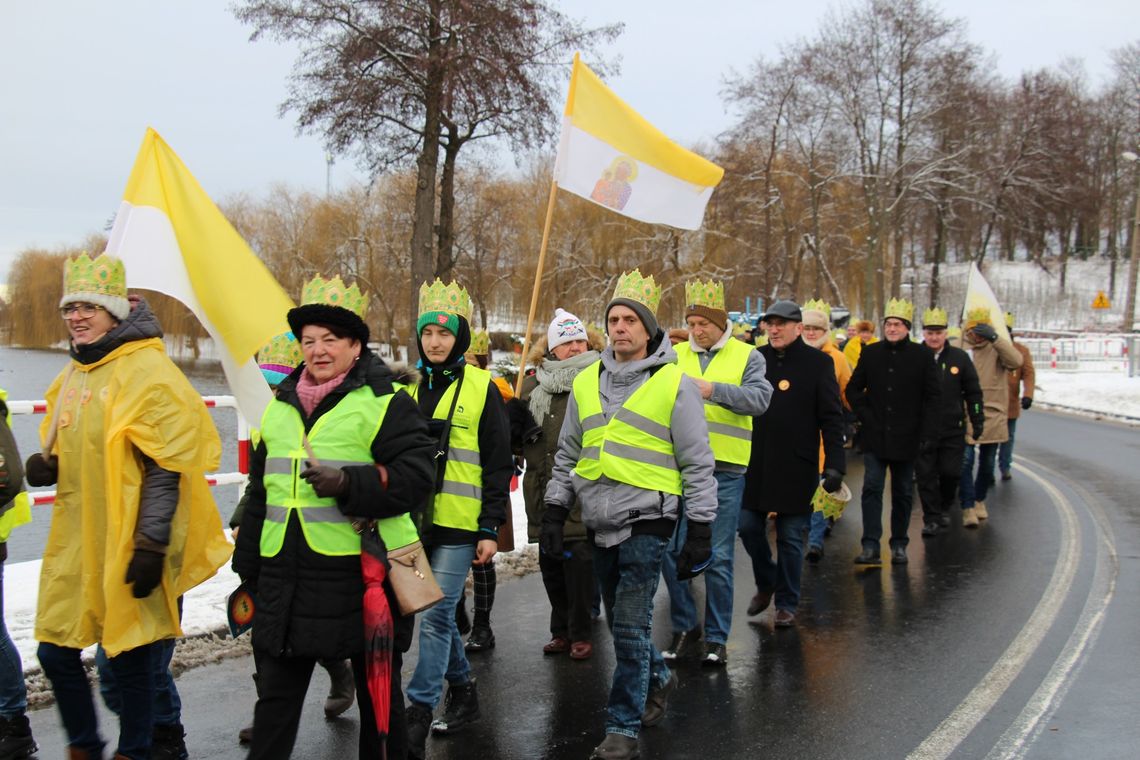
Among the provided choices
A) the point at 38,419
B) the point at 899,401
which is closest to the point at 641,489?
the point at 899,401

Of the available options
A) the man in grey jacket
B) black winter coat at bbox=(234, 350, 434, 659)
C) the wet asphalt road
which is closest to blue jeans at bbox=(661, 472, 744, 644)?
the wet asphalt road

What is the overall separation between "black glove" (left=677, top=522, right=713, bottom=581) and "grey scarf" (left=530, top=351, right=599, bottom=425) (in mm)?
1730

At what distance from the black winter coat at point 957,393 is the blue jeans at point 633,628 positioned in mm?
6358

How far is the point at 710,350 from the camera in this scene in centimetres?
629

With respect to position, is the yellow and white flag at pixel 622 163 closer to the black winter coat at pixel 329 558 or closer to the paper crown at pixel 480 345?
the paper crown at pixel 480 345

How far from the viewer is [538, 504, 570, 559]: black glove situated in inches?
177

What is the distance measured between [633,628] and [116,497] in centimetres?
223

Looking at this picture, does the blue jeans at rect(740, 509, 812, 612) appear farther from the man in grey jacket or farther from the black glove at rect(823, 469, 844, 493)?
the man in grey jacket

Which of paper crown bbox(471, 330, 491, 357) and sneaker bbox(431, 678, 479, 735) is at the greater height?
paper crown bbox(471, 330, 491, 357)

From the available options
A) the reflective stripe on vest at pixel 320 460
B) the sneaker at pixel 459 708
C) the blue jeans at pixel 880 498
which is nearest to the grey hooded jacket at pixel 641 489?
the sneaker at pixel 459 708

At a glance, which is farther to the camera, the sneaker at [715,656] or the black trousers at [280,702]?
the sneaker at [715,656]

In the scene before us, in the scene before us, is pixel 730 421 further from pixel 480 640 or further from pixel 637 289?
pixel 480 640

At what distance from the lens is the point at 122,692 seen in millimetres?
4035

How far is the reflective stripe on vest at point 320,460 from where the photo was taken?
3514 millimetres
